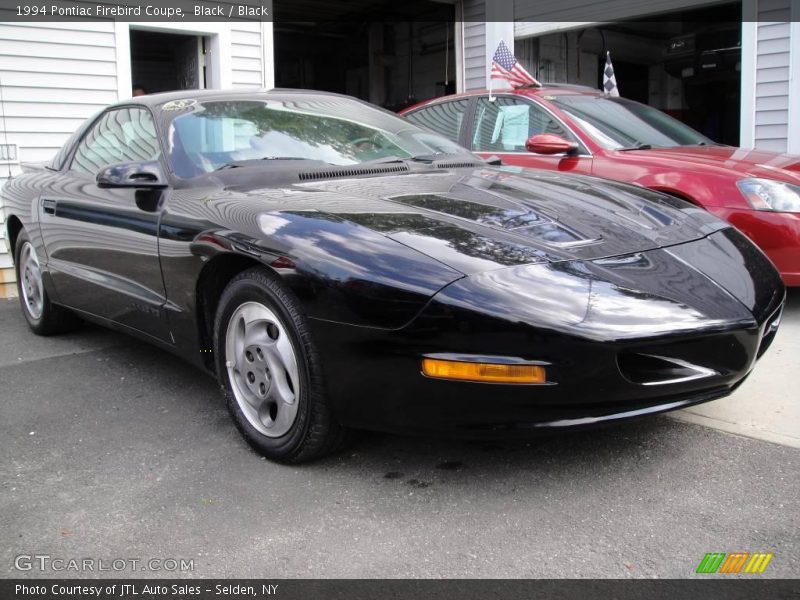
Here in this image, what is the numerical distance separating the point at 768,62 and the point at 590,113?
3434 mm

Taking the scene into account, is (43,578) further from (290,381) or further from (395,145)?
(395,145)

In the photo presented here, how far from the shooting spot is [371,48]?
586 inches

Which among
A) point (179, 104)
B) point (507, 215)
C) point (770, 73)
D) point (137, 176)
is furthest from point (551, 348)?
point (770, 73)

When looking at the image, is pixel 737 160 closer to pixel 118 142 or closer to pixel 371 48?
pixel 118 142

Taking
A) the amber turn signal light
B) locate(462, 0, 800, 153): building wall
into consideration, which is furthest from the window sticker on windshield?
locate(462, 0, 800, 153): building wall

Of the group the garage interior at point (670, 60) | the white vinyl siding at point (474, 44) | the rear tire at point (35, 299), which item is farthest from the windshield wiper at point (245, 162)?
the white vinyl siding at point (474, 44)

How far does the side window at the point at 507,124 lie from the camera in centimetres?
564

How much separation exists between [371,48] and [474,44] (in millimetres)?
4520

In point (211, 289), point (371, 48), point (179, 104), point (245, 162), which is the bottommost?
point (211, 289)

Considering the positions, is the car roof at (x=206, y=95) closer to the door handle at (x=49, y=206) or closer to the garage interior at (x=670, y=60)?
the door handle at (x=49, y=206)

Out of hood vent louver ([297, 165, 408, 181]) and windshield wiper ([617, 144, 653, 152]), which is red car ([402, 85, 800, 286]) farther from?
hood vent louver ([297, 165, 408, 181])

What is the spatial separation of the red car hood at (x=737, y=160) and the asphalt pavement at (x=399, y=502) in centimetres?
175

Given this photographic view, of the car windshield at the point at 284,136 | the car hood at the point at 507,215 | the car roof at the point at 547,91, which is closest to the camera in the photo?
the car hood at the point at 507,215

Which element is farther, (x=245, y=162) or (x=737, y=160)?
(x=737, y=160)
